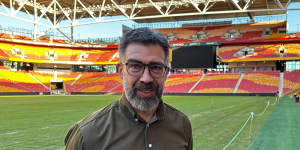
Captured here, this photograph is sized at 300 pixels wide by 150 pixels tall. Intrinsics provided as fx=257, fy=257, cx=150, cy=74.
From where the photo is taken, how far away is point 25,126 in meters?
10.8

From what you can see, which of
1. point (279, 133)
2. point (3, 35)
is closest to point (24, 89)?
point (3, 35)

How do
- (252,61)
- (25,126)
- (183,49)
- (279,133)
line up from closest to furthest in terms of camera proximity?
(279,133)
(25,126)
(183,49)
(252,61)

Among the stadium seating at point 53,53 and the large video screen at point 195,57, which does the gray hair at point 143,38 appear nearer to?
the large video screen at point 195,57

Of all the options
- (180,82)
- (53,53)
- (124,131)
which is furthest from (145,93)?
(53,53)

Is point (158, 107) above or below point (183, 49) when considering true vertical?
below

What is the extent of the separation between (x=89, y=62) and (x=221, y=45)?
2912 centimetres

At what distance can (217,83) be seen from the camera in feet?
148

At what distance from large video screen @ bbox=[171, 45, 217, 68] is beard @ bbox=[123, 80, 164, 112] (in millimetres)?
43337

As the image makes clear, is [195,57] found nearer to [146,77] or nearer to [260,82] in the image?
[260,82]

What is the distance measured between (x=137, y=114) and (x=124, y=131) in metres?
0.16

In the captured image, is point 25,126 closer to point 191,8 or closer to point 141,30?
point 141,30

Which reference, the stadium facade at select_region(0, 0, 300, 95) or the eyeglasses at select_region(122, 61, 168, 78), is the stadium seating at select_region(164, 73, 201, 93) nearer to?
the stadium facade at select_region(0, 0, 300, 95)

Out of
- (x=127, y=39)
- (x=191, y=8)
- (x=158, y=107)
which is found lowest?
(x=158, y=107)

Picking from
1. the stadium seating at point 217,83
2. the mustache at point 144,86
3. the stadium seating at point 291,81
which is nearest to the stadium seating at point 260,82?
the stadium seating at point 291,81
